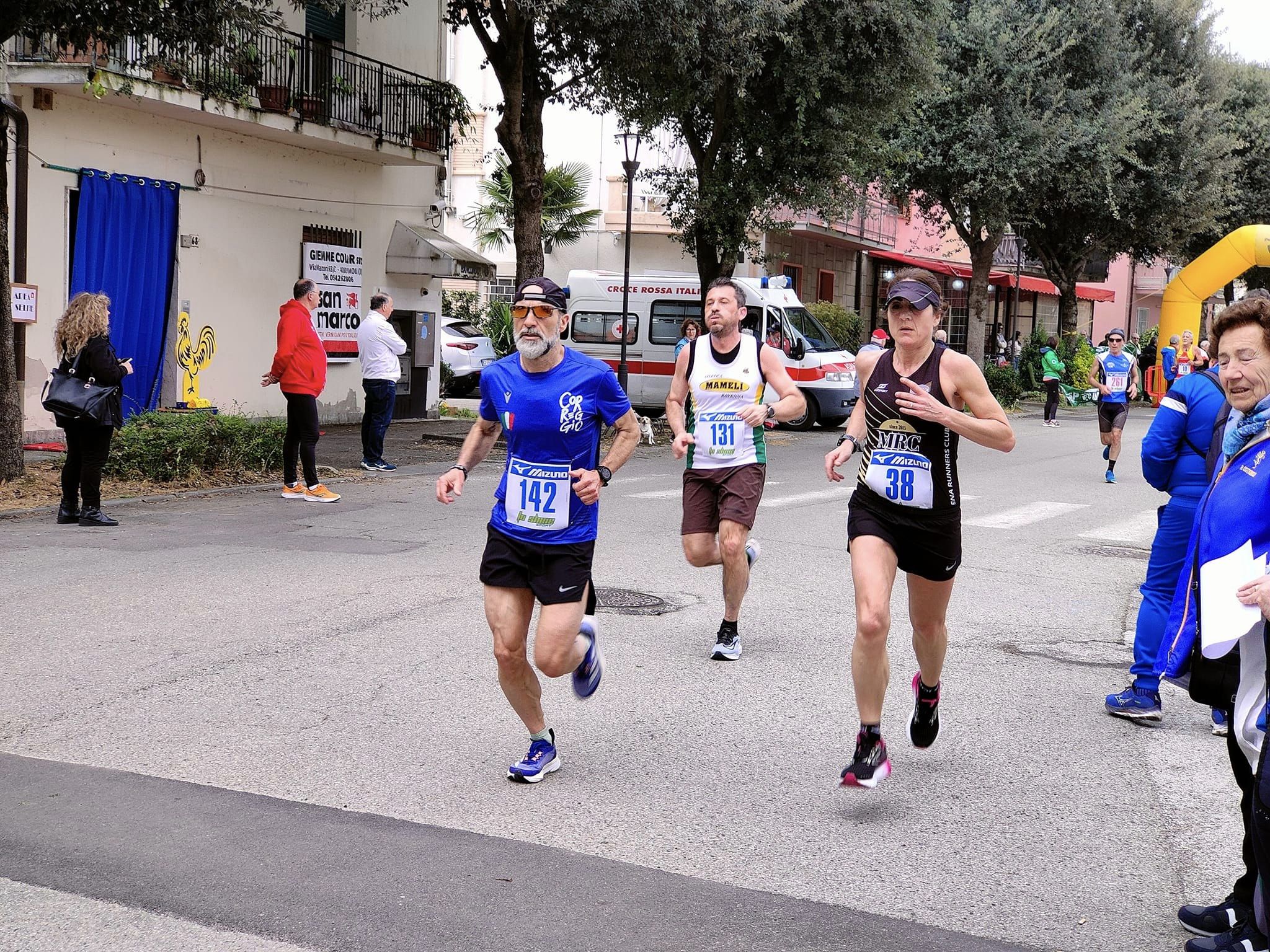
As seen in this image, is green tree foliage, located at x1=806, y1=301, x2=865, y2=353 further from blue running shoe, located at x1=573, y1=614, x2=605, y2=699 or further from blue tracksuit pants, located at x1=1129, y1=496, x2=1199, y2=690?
blue running shoe, located at x1=573, y1=614, x2=605, y2=699

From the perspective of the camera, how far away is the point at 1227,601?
11.5ft

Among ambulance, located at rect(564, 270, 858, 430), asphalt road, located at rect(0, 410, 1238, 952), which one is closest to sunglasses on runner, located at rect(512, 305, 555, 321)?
asphalt road, located at rect(0, 410, 1238, 952)

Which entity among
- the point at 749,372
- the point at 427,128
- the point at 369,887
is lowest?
the point at 369,887

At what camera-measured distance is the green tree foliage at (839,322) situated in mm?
37375

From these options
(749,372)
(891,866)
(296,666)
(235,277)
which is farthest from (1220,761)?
(235,277)

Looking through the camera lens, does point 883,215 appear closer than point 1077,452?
No

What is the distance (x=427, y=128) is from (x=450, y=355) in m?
8.95

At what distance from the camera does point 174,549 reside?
10172 mm

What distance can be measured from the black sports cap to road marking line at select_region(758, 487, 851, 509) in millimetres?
8606

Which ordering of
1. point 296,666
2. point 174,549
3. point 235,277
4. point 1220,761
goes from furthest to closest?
1. point 235,277
2. point 174,549
3. point 296,666
4. point 1220,761

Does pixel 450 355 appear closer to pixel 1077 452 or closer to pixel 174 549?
pixel 1077 452

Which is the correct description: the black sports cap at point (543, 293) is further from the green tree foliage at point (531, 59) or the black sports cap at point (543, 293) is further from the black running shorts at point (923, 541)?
the green tree foliage at point (531, 59)

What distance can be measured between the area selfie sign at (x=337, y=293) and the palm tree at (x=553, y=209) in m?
17.0

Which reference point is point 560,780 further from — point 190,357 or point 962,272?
point 962,272
